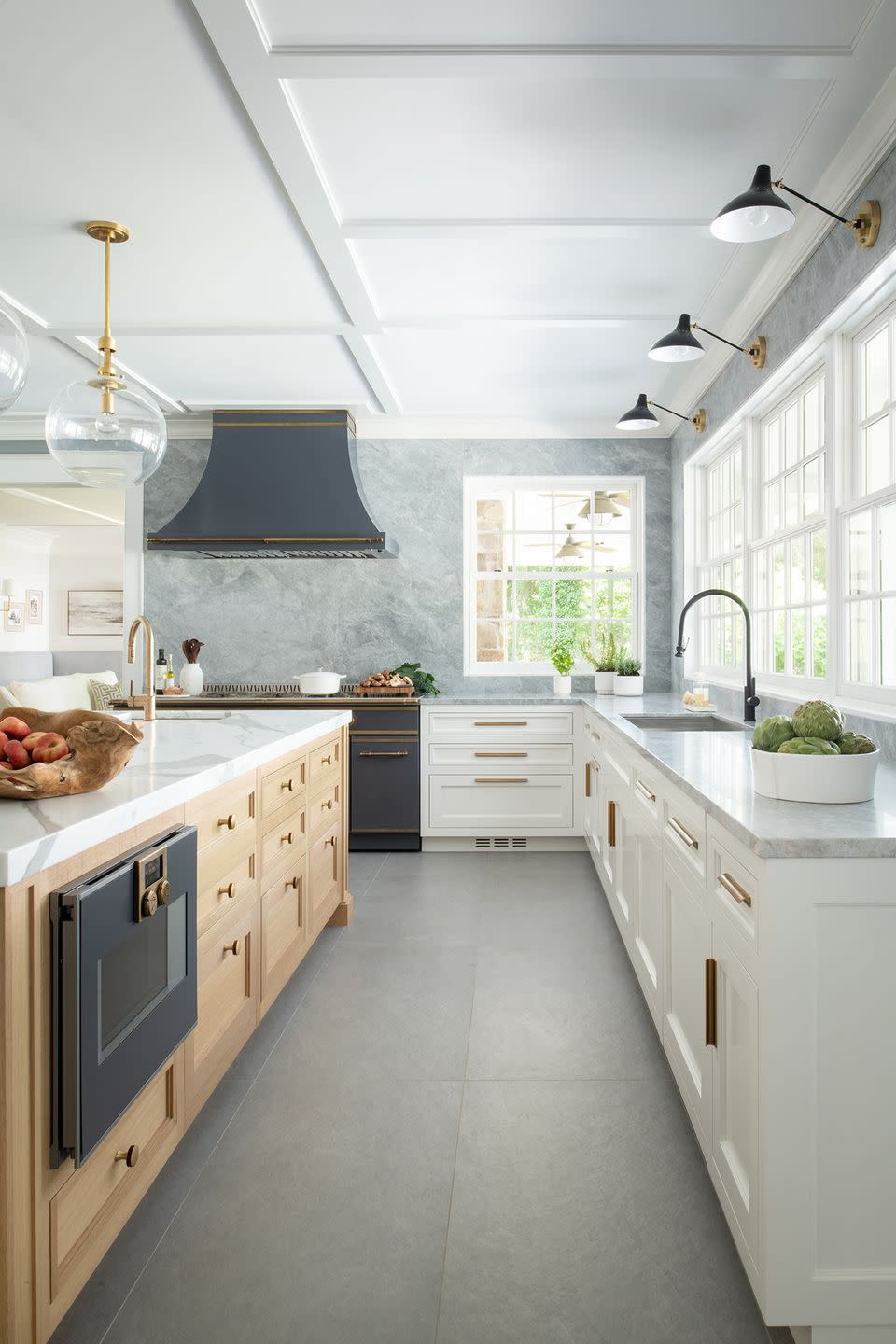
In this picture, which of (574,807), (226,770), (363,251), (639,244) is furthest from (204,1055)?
(574,807)

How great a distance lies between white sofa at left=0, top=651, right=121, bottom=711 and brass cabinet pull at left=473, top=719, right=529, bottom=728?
272cm

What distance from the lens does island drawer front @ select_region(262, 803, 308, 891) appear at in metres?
2.45

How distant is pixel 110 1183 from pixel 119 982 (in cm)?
36

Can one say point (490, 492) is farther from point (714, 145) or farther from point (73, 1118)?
point (73, 1118)

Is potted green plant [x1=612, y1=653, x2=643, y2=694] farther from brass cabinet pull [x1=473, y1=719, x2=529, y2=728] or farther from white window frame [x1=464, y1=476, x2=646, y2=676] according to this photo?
brass cabinet pull [x1=473, y1=719, x2=529, y2=728]

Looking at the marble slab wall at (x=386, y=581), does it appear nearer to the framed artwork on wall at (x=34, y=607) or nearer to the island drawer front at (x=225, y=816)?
the island drawer front at (x=225, y=816)

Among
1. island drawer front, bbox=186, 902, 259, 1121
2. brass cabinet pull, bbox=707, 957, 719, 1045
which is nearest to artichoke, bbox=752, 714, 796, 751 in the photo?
brass cabinet pull, bbox=707, 957, 719, 1045

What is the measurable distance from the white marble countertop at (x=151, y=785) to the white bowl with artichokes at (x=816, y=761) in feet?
3.83

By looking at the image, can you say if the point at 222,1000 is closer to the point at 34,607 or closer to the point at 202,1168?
the point at 202,1168

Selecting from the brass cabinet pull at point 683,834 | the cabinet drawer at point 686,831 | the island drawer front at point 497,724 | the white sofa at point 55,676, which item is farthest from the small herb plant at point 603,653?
the white sofa at point 55,676

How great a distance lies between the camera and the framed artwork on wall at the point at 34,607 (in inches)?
369

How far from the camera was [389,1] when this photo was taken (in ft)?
6.04

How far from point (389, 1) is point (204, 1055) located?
2341 mm

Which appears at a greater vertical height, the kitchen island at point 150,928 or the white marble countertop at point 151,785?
the white marble countertop at point 151,785
